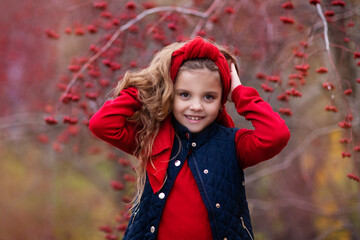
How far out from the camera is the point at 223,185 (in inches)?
73.7

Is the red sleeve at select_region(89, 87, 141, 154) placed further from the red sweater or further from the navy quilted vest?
the navy quilted vest

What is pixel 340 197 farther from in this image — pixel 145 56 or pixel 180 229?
pixel 180 229

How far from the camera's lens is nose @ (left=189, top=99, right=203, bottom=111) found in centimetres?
187

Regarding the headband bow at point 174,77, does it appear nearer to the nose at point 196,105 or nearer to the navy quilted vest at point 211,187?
the navy quilted vest at point 211,187

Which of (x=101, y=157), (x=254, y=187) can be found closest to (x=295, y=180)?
(x=254, y=187)

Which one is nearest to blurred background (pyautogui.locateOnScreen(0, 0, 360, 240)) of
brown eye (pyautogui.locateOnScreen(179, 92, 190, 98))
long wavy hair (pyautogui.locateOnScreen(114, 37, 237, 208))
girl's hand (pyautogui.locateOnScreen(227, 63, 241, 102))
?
girl's hand (pyautogui.locateOnScreen(227, 63, 241, 102))

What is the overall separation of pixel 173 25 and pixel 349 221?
288 centimetres

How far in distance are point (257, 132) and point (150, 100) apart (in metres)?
0.49

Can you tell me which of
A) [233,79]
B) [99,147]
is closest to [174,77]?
[233,79]

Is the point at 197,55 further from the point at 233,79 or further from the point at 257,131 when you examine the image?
the point at 257,131

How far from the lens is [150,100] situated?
6.48 feet

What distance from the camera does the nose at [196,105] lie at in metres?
1.87

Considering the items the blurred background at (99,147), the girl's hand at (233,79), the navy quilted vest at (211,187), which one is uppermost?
the girl's hand at (233,79)

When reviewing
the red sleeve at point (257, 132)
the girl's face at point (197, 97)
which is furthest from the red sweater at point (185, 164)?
the girl's face at point (197, 97)
